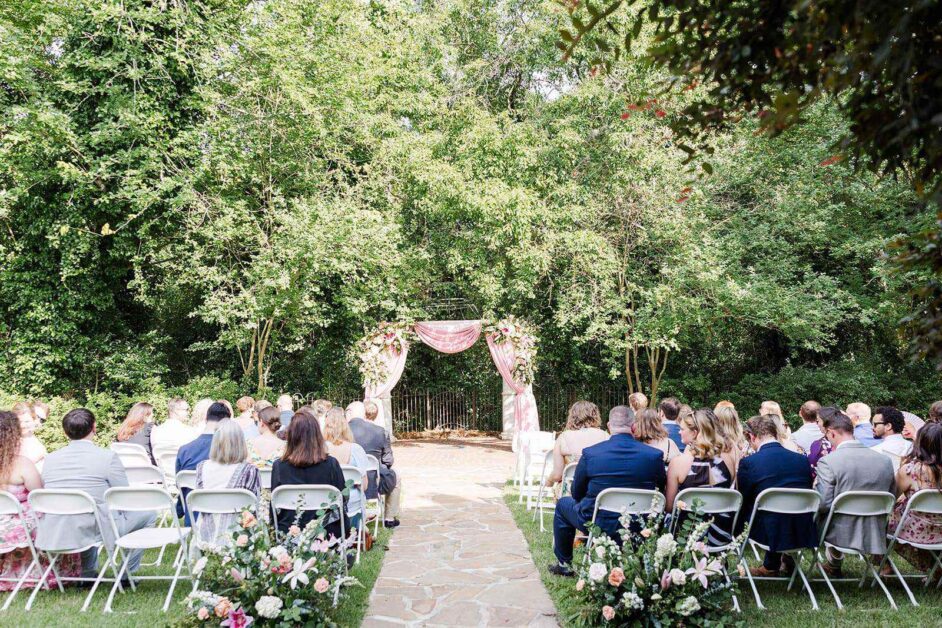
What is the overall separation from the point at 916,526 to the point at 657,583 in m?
2.39

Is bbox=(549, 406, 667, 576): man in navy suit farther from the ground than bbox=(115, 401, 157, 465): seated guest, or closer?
closer

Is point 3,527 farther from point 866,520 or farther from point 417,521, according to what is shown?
point 866,520

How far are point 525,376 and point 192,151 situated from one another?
26.9ft

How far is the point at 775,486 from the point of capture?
5.32 meters

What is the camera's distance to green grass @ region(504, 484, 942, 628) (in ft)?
15.5

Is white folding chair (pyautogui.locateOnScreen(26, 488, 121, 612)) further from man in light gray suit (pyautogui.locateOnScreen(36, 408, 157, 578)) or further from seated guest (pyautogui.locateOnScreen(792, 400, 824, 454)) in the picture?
seated guest (pyautogui.locateOnScreen(792, 400, 824, 454))

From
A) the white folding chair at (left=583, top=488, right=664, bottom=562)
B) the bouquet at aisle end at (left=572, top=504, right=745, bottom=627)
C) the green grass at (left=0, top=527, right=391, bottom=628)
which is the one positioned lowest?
the green grass at (left=0, top=527, right=391, bottom=628)

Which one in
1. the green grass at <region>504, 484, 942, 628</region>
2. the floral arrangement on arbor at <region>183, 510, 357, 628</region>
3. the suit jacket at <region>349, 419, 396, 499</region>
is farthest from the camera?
the suit jacket at <region>349, 419, 396, 499</region>

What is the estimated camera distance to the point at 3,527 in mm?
5336

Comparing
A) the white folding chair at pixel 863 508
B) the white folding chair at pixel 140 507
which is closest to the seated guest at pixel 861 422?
the white folding chair at pixel 863 508

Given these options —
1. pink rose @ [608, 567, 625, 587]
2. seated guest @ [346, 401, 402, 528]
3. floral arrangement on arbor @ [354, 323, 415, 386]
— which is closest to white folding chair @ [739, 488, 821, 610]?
pink rose @ [608, 567, 625, 587]

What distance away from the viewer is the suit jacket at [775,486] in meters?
5.17

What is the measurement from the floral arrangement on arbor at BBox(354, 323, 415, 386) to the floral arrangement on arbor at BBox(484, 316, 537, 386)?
79.3 inches

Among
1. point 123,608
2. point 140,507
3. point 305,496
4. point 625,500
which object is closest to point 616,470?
point 625,500
